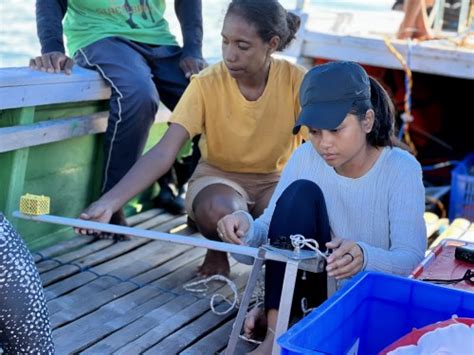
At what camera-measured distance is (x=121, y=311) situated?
2928mm

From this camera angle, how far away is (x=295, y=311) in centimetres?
268

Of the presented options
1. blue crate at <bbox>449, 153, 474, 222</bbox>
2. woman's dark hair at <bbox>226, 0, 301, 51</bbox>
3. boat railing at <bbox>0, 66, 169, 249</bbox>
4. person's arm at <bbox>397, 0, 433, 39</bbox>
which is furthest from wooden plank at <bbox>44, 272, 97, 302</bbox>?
person's arm at <bbox>397, 0, 433, 39</bbox>

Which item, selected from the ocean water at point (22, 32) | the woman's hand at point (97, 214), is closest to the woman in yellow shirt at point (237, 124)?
the woman's hand at point (97, 214)

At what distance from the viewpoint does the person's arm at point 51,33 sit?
3408mm

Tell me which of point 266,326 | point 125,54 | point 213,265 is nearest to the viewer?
point 266,326

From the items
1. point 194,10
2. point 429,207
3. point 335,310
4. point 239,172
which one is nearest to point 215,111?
point 239,172

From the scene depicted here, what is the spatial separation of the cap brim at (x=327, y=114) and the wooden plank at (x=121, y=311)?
37.8 inches

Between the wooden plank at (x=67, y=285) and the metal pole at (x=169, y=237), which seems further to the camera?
the wooden plank at (x=67, y=285)

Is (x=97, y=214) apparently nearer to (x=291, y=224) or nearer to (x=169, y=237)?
(x=169, y=237)

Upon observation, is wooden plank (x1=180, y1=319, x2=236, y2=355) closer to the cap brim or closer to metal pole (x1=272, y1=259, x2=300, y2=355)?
metal pole (x1=272, y1=259, x2=300, y2=355)

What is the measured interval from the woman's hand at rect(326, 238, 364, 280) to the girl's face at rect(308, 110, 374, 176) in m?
0.27

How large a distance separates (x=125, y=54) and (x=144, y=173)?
81cm

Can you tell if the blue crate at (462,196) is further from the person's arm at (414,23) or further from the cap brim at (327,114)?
the cap brim at (327,114)

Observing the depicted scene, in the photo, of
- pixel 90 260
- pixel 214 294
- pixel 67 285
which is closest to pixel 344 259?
pixel 214 294
